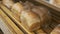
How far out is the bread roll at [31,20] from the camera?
98 cm

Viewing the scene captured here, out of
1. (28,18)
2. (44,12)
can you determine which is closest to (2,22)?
(28,18)

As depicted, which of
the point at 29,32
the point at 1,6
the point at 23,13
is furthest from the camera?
the point at 1,6

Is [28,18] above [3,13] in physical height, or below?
below

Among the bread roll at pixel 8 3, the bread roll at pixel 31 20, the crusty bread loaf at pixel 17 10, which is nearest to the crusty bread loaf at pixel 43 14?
the bread roll at pixel 31 20

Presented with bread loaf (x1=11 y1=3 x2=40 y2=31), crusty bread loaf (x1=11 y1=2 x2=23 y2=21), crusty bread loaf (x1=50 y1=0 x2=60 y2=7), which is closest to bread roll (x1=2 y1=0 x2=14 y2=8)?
crusty bread loaf (x1=11 y1=2 x2=23 y2=21)

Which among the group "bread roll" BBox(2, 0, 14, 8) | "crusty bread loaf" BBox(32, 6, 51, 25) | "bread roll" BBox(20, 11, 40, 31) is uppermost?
"bread roll" BBox(2, 0, 14, 8)

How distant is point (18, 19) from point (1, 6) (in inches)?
19.3

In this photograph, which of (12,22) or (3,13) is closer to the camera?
(12,22)

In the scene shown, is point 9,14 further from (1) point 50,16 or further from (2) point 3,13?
(1) point 50,16

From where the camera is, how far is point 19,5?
121 cm

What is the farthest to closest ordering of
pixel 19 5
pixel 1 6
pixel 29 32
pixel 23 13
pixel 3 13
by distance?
pixel 1 6, pixel 3 13, pixel 19 5, pixel 23 13, pixel 29 32

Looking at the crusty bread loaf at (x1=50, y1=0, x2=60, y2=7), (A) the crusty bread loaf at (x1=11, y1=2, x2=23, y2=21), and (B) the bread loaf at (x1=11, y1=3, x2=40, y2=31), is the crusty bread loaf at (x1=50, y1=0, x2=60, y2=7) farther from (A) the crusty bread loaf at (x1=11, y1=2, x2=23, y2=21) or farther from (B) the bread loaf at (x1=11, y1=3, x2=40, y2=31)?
(A) the crusty bread loaf at (x1=11, y1=2, x2=23, y2=21)

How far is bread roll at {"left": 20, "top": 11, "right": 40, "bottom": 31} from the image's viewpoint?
38.5 inches

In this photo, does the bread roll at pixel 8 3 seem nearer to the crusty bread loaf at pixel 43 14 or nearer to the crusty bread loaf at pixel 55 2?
the crusty bread loaf at pixel 43 14
